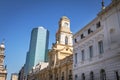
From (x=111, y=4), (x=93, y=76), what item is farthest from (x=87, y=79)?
(x=111, y=4)

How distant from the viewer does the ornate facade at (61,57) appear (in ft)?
128

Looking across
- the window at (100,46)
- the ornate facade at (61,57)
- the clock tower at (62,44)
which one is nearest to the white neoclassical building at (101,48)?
the window at (100,46)

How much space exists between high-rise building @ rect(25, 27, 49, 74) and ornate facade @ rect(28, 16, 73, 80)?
11164cm

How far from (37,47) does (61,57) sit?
437 feet

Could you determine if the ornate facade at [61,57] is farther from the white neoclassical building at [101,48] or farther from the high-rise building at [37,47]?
the high-rise building at [37,47]

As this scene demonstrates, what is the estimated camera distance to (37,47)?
17875 cm

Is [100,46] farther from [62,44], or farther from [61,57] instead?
[62,44]

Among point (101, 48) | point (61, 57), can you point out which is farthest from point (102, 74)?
point (61, 57)

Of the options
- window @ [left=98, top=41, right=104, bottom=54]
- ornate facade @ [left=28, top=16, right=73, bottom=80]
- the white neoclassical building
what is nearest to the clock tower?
ornate facade @ [left=28, top=16, right=73, bottom=80]

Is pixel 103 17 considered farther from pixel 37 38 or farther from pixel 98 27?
pixel 37 38

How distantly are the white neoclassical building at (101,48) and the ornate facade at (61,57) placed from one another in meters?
8.80

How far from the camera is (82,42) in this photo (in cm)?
2891

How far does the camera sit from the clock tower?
4809 centimetres

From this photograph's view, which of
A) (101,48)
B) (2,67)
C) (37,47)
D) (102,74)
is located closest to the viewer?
(102,74)
